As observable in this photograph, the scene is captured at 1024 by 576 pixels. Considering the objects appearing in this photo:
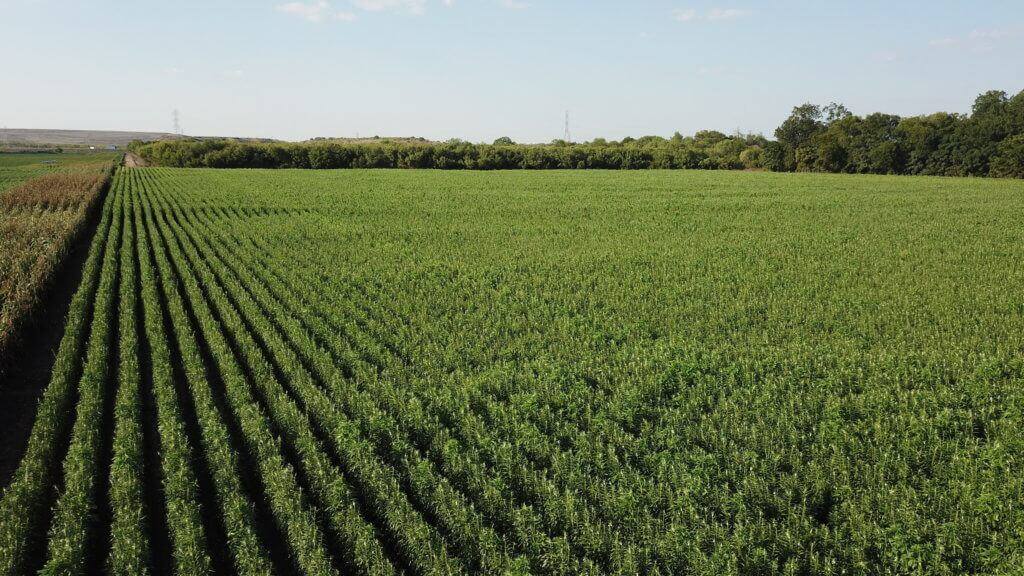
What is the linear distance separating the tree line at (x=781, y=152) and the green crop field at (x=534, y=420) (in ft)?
179

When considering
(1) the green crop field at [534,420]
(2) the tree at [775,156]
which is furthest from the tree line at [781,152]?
(1) the green crop field at [534,420]

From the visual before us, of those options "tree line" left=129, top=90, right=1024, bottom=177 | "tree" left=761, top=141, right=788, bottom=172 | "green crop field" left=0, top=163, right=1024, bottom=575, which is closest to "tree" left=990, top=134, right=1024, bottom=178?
"tree line" left=129, top=90, right=1024, bottom=177

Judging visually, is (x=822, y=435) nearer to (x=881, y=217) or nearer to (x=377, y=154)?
(x=881, y=217)

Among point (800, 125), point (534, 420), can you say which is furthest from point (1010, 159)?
point (534, 420)

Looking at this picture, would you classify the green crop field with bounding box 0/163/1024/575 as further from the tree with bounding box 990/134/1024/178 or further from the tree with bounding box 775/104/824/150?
the tree with bounding box 775/104/824/150

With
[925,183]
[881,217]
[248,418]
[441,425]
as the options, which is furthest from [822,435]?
[925,183]

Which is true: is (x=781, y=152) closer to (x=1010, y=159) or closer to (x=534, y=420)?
(x=1010, y=159)

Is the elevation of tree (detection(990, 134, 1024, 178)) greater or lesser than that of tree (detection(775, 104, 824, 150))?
lesser

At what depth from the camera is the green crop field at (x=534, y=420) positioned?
251 inches

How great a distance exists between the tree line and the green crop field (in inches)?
2152

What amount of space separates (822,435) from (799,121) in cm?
9414

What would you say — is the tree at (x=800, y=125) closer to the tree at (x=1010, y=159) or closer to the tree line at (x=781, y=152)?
the tree line at (x=781, y=152)

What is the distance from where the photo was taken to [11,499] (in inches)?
287

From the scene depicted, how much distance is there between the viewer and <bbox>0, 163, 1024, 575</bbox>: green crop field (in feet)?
20.9
